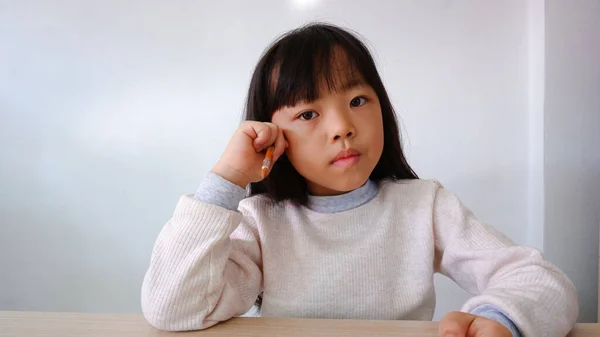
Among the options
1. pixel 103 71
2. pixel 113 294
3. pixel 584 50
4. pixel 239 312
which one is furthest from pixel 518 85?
pixel 113 294

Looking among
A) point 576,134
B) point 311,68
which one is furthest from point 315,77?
point 576,134

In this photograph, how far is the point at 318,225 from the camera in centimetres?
79

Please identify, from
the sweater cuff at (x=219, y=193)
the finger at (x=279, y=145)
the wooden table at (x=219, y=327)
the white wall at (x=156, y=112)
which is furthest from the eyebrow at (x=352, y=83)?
the white wall at (x=156, y=112)

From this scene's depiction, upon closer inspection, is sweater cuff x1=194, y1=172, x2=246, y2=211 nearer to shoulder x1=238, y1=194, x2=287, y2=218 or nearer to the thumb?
shoulder x1=238, y1=194, x2=287, y2=218

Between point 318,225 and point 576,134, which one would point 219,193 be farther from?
point 576,134

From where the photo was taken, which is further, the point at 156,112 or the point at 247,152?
the point at 156,112

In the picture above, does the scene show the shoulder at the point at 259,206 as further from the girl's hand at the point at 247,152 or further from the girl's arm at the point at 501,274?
the girl's arm at the point at 501,274

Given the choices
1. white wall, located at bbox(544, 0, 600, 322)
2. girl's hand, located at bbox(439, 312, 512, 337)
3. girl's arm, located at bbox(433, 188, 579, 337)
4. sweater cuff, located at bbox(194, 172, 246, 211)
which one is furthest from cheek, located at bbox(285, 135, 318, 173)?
white wall, located at bbox(544, 0, 600, 322)

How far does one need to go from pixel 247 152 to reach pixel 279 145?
0.16ft

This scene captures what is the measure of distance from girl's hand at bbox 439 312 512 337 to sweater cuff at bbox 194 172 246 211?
0.32 metres

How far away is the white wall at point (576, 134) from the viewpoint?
123cm

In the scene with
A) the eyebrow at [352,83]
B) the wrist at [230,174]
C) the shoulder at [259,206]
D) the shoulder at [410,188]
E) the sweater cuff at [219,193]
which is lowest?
the shoulder at [259,206]

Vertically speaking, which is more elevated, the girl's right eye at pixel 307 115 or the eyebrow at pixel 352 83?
the eyebrow at pixel 352 83

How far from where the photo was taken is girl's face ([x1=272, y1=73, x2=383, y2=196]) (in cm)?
71
